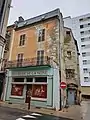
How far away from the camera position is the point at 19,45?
17.3m

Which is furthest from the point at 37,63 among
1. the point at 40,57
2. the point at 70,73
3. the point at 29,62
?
the point at 70,73

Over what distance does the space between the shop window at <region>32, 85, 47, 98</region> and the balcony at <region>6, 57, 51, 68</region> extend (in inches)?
99.2

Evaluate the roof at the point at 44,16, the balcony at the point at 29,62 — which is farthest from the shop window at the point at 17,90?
the roof at the point at 44,16

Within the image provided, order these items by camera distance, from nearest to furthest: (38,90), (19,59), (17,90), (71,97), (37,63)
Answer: (38,90), (37,63), (17,90), (19,59), (71,97)

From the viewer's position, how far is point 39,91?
13773 mm

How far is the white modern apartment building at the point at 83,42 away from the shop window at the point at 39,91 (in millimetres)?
24604

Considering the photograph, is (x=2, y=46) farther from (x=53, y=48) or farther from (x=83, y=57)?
(x=83, y=57)

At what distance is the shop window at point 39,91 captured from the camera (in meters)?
13.4

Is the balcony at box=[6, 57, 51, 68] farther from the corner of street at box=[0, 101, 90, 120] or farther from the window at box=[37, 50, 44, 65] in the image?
the corner of street at box=[0, 101, 90, 120]

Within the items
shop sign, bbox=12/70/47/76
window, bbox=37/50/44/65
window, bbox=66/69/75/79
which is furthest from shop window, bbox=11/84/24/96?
window, bbox=66/69/75/79

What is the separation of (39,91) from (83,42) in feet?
99.6

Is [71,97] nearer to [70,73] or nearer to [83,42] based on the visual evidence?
[70,73]

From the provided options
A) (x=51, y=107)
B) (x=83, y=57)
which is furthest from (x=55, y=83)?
(x=83, y=57)

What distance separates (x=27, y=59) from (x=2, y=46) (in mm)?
12467
